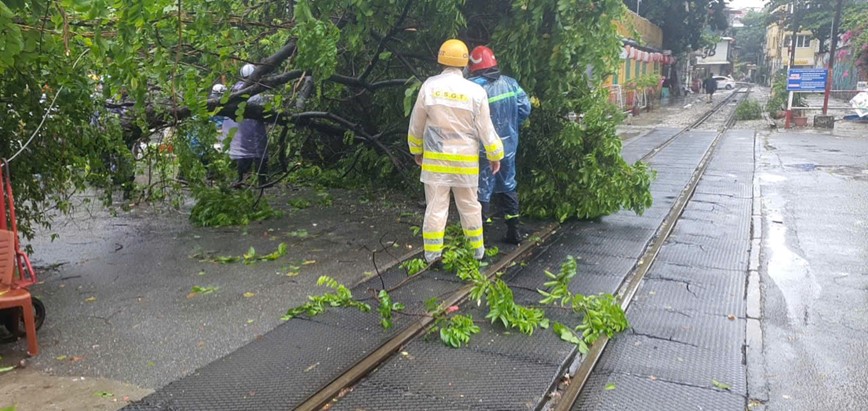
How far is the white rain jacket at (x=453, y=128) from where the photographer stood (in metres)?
5.30

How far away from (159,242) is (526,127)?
4.21 metres

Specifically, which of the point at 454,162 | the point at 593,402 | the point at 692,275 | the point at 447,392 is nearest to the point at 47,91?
the point at 454,162

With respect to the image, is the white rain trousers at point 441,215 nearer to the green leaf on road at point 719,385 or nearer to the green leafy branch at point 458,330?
the green leafy branch at point 458,330

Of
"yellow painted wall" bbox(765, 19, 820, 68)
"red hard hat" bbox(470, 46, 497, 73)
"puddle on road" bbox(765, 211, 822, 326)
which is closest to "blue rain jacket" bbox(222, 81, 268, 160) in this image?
"red hard hat" bbox(470, 46, 497, 73)

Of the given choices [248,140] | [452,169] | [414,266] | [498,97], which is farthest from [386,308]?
[248,140]

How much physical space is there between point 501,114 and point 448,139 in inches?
37.7

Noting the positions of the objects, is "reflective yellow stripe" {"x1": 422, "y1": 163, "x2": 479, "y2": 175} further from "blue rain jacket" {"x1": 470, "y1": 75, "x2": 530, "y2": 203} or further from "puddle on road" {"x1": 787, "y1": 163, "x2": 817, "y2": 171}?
"puddle on road" {"x1": 787, "y1": 163, "x2": 817, "y2": 171}

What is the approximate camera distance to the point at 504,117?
6113mm

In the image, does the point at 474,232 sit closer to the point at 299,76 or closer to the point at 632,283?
the point at 632,283

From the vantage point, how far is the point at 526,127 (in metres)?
7.55

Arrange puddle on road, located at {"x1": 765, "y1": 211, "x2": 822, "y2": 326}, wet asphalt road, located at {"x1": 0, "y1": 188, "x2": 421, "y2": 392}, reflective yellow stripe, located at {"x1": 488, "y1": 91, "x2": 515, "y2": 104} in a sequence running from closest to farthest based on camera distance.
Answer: wet asphalt road, located at {"x1": 0, "y1": 188, "x2": 421, "y2": 392}
puddle on road, located at {"x1": 765, "y1": 211, "x2": 822, "y2": 326}
reflective yellow stripe, located at {"x1": 488, "y1": 91, "x2": 515, "y2": 104}

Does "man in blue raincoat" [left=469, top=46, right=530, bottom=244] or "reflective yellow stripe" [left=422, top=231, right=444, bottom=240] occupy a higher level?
"man in blue raincoat" [left=469, top=46, right=530, bottom=244]

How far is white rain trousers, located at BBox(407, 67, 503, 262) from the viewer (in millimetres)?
5305

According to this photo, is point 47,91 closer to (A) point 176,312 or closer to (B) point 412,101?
(A) point 176,312
